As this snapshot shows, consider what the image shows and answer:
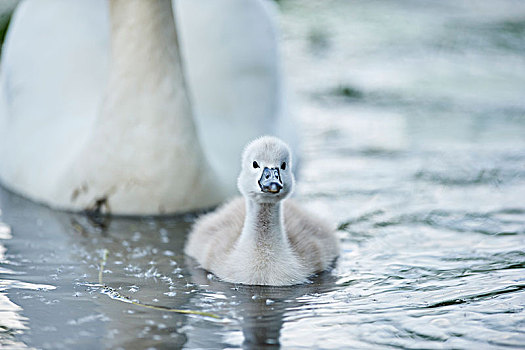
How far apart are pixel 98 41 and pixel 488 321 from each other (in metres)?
3.45

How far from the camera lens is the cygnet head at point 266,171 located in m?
4.56

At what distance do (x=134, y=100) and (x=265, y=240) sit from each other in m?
1.55

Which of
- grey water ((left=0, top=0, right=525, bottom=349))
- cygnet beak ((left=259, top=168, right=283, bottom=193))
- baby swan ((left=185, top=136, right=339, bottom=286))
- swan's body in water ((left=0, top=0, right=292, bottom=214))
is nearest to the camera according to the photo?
grey water ((left=0, top=0, right=525, bottom=349))

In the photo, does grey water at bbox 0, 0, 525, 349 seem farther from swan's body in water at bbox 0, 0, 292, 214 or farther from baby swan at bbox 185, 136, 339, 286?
swan's body in water at bbox 0, 0, 292, 214

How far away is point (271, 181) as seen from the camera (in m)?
4.51

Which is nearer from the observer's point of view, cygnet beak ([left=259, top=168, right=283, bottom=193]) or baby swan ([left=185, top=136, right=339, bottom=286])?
cygnet beak ([left=259, top=168, right=283, bottom=193])

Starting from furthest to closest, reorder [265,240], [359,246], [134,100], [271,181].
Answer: [134,100] < [359,246] < [265,240] < [271,181]

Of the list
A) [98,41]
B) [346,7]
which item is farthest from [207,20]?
[346,7]

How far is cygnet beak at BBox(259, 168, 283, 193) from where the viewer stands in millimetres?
4480

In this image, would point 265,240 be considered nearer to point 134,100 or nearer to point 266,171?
point 266,171

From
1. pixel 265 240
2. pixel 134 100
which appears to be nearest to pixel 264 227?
pixel 265 240

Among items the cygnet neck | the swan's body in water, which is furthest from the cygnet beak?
the swan's body in water

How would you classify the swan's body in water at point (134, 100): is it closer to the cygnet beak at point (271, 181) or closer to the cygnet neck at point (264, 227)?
the cygnet neck at point (264, 227)

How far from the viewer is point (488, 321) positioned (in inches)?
164
